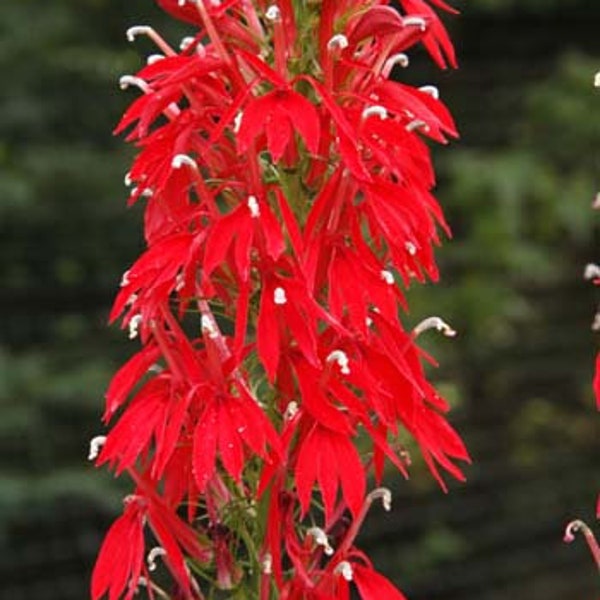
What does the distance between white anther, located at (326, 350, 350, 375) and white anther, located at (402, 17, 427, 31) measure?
1.03 feet

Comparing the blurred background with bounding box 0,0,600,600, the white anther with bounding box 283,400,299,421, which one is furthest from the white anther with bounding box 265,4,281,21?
the blurred background with bounding box 0,0,600,600

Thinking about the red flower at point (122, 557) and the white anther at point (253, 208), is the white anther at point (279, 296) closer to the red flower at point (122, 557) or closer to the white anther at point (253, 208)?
the white anther at point (253, 208)

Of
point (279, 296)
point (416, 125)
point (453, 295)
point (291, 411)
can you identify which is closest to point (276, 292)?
point (279, 296)

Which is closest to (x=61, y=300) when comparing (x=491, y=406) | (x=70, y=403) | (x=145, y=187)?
(x=70, y=403)

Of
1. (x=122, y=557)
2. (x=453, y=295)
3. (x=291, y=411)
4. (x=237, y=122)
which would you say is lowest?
(x=453, y=295)

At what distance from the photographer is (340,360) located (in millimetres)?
1233

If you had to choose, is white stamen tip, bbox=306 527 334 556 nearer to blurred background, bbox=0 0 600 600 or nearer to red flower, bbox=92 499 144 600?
red flower, bbox=92 499 144 600

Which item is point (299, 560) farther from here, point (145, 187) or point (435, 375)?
point (435, 375)

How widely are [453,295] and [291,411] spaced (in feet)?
7.94

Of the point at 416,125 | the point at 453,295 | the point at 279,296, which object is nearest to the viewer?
the point at 279,296

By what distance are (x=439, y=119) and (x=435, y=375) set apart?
2.43 meters

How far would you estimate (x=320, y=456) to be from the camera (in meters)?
1.22

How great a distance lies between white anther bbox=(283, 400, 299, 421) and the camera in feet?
4.12

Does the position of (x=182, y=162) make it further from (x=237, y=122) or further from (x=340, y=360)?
(x=340, y=360)
